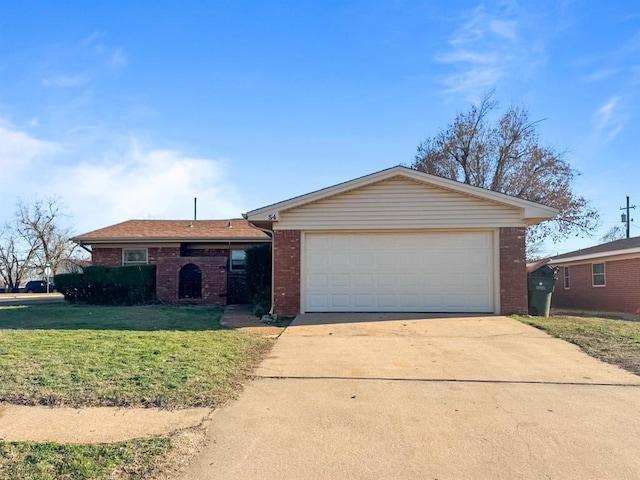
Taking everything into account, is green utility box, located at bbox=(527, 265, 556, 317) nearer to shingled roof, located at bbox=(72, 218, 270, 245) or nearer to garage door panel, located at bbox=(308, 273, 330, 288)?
garage door panel, located at bbox=(308, 273, 330, 288)

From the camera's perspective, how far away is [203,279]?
58.6ft

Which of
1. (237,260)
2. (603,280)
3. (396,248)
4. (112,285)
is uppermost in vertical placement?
(396,248)

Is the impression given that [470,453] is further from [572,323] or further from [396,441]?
[572,323]

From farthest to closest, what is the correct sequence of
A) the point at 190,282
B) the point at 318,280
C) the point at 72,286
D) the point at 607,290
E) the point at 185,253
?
the point at 185,253 → the point at 607,290 → the point at 190,282 → the point at 72,286 → the point at 318,280

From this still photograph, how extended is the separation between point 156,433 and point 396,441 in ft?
7.17

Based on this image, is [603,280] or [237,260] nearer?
[237,260]

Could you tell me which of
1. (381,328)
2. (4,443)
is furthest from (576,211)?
(4,443)

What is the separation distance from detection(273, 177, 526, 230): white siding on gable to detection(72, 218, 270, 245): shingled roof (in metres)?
7.20

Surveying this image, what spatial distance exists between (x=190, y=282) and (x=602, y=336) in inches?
528

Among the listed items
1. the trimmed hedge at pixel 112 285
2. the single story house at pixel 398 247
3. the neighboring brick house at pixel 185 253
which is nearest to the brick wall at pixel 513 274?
the single story house at pixel 398 247

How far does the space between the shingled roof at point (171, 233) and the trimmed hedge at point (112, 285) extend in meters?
2.52

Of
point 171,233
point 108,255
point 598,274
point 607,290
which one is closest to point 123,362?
point 171,233

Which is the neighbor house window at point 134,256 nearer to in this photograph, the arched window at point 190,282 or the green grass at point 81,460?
the arched window at point 190,282

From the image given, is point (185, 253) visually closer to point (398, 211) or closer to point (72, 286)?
point (72, 286)
